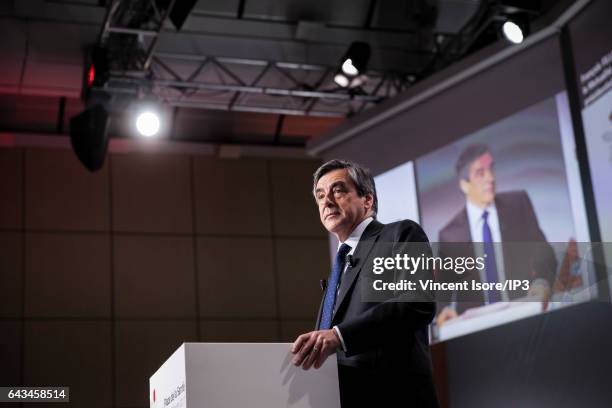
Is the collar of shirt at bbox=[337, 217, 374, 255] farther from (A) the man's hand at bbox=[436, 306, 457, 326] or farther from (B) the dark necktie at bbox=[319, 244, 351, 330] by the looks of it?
(A) the man's hand at bbox=[436, 306, 457, 326]

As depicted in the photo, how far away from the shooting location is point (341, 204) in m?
2.25

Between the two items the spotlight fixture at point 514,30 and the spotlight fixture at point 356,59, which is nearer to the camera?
the spotlight fixture at point 514,30

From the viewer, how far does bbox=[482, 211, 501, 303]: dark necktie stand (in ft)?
15.7

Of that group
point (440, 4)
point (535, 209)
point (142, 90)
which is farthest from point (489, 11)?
point (142, 90)

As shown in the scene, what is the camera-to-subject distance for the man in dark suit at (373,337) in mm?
1888

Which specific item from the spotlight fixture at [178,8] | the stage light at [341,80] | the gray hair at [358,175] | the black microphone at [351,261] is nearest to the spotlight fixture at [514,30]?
the stage light at [341,80]

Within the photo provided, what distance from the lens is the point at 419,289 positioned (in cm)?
198

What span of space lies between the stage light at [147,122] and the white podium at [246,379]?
4359mm

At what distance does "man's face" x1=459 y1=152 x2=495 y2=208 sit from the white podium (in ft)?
11.7

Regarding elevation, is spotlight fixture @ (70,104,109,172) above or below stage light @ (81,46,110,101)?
below

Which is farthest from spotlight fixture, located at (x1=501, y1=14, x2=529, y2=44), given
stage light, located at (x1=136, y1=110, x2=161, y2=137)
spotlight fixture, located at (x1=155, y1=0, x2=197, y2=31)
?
stage light, located at (x1=136, y1=110, x2=161, y2=137)

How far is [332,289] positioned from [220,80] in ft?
14.7

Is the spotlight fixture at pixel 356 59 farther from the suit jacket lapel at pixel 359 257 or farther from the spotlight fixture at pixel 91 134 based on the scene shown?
the suit jacket lapel at pixel 359 257

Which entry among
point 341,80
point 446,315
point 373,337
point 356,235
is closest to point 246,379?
point 373,337
